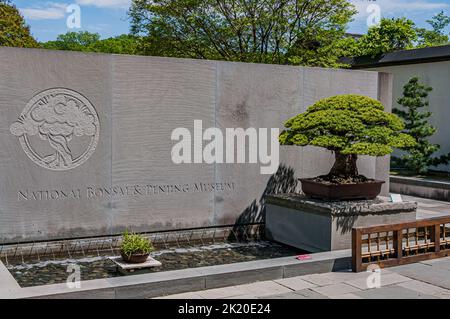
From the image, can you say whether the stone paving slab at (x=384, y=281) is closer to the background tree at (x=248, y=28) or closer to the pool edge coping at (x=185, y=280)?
the pool edge coping at (x=185, y=280)

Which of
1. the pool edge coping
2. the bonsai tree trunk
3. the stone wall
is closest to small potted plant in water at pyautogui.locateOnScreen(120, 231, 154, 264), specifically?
the pool edge coping

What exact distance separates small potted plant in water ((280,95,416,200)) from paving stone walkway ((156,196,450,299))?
72.5 inches

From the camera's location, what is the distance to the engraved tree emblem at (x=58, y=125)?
9070mm

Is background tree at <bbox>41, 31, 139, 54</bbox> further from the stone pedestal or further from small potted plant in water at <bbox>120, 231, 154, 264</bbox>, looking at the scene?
small potted plant in water at <bbox>120, 231, 154, 264</bbox>

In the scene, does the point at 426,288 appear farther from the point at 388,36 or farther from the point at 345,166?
the point at 388,36

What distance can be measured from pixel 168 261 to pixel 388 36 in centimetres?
2253

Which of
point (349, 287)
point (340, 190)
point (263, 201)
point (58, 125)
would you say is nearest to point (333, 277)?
point (349, 287)

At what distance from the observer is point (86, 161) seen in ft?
31.4

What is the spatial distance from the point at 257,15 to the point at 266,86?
11.4m

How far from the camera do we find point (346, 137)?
31.6 feet

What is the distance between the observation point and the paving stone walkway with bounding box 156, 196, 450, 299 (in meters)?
7.09

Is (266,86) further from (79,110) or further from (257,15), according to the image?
(257,15)

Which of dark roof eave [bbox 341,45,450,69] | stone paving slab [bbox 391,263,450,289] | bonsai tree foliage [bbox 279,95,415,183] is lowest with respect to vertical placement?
stone paving slab [bbox 391,263,450,289]
